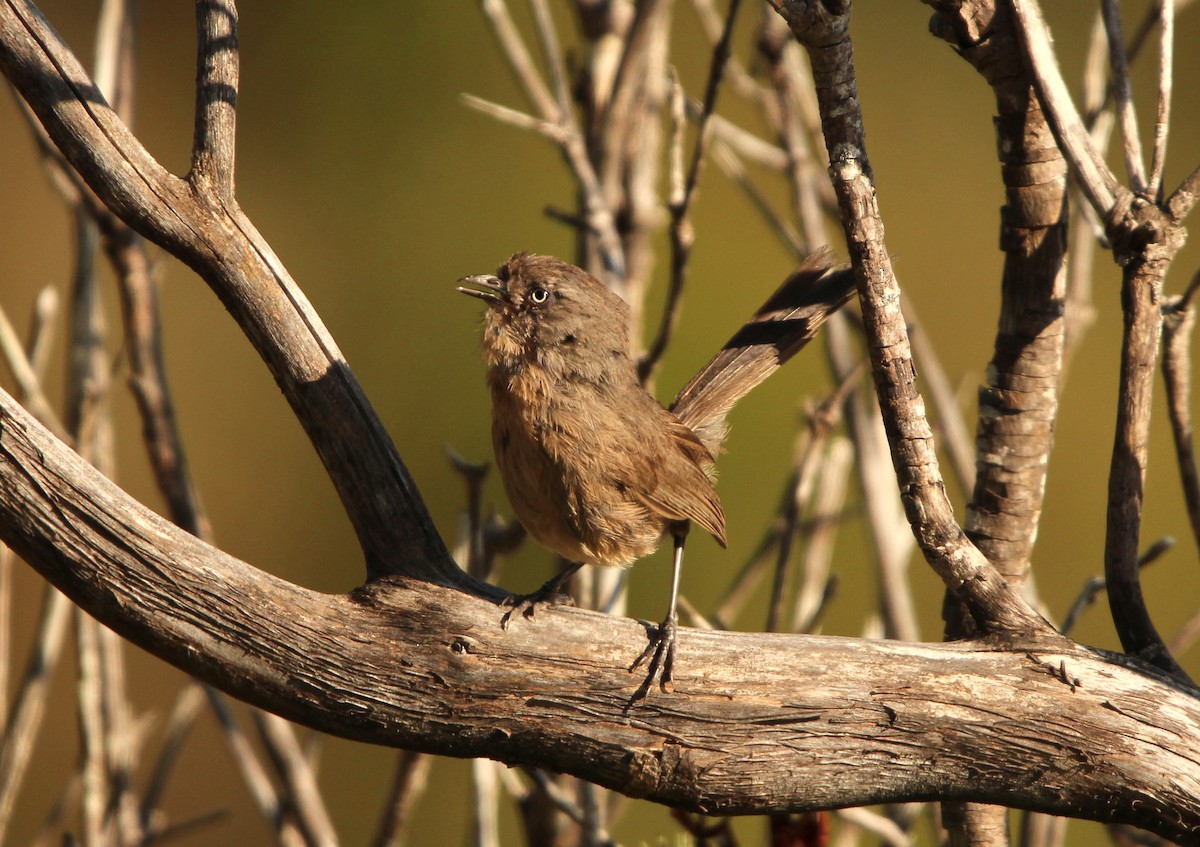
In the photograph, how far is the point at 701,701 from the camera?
204 cm

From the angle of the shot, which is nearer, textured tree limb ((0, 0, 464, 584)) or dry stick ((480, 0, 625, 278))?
textured tree limb ((0, 0, 464, 584))

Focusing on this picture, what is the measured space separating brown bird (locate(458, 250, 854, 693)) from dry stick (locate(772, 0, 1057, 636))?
77cm

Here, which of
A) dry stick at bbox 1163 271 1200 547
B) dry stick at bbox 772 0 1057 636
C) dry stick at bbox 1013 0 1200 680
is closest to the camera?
dry stick at bbox 772 0 1057 636

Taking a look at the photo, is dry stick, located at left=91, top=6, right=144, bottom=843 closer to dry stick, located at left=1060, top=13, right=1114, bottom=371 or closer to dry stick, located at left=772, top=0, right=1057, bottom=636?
dry stick, located at left=772, top=0, right=1057, bottom=636

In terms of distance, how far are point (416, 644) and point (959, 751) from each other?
977 mm

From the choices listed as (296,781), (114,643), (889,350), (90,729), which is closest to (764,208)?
(889,350)

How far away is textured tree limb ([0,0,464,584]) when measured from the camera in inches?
78.3

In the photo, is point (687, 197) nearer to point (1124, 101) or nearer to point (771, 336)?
point (771, 336)

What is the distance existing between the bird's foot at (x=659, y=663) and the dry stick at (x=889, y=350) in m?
0.48

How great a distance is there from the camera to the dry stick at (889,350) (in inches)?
70.9

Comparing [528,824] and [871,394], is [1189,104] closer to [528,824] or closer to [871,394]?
[871,394]

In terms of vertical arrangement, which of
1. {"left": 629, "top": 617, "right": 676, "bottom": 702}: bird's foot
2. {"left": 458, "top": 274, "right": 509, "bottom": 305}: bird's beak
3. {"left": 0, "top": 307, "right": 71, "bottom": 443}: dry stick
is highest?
{"left": 458, "top": 274, "right": 509, "bottom": 305}: bird's beak

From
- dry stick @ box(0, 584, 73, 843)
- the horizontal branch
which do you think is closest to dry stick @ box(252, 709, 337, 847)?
dry stick @ box(0, 584, 73, 843)

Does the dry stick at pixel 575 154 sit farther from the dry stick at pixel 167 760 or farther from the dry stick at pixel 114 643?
the dry stick at pixel 167 760
